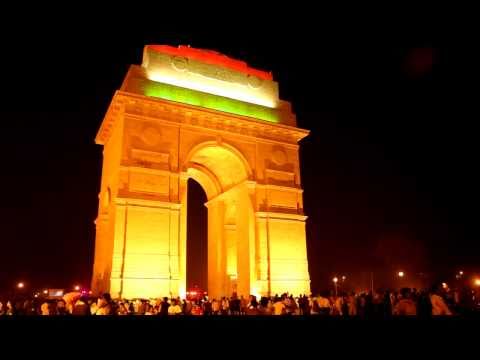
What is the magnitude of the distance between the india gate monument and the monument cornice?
6cm

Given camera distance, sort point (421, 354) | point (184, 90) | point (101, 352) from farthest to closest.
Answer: point (184, 90)
point (421, 354)
point (101, 352)

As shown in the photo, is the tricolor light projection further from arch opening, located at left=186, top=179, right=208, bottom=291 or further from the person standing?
the person standing

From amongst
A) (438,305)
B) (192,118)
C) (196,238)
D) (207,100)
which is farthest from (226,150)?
(196,238)

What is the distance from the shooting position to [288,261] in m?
24.3

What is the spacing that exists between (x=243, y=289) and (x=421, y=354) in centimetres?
1804

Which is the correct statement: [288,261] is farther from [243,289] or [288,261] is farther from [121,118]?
[121,118]

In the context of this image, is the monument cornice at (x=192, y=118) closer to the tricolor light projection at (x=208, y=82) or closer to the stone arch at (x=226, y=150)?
the tricolor light projection at (x=208, y=82)

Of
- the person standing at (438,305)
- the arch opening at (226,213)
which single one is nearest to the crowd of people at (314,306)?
the person standing at (438,305)

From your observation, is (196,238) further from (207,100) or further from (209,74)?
(209,74)

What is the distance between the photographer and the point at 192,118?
945 inches

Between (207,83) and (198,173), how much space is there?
6.35 m

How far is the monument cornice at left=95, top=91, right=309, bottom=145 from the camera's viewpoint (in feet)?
74.3

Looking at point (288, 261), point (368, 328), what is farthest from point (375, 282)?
point (368, 328)

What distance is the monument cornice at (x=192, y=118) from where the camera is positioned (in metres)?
22.7
